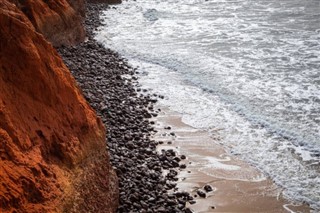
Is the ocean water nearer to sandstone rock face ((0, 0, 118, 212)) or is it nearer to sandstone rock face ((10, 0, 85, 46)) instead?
sandstone rock face ((10, 0, 85, 46))

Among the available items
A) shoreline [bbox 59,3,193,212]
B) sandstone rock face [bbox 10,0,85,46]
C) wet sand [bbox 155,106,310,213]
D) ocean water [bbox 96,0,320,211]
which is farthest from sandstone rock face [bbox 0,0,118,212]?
sandstone rock face [bbox 10,0,85,46]

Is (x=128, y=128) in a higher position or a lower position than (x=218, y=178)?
higher

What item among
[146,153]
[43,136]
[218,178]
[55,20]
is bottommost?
[218,178]

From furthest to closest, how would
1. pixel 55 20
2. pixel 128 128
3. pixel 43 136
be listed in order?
pixel 55 20, pixel 128 128, pixel 43 136

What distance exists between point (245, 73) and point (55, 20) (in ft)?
20.6

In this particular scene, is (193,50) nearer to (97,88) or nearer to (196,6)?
(97,88)

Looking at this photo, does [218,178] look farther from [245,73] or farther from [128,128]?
[245,73]

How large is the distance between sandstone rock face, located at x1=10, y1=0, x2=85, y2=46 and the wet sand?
5.49 metres

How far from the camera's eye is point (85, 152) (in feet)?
15.3

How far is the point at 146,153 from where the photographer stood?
745cm

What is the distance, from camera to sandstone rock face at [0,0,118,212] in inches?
144

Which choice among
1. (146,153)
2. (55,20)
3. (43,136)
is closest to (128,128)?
(146,153)

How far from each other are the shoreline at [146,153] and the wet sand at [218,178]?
16 millimetres

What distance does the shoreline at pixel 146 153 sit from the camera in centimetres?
606
